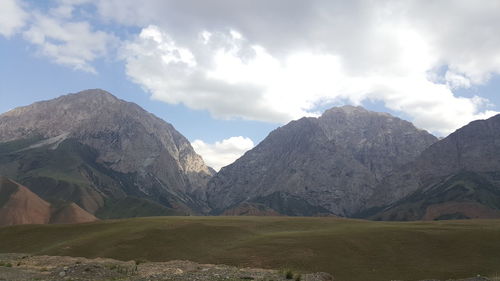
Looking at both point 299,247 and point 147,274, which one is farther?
point 299,247

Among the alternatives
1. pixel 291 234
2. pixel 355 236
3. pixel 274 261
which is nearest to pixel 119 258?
pixel 274 261

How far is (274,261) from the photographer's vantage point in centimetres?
5625

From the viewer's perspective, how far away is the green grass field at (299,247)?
5403cm

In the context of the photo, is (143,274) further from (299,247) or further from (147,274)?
(299,247)

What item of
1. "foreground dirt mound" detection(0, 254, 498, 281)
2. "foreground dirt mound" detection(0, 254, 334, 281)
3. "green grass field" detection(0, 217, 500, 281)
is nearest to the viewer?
"foreground dirt mound" detection(0, 254, 498, 281)

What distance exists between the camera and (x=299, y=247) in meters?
62.6

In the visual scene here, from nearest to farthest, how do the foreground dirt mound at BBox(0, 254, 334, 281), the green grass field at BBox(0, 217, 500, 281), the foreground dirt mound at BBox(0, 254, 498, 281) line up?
1. the foreground dirt mound at BBox(0, 254, 498, 281)
2. the foreground dirt mound at BBox(0, 254, 334, 281)
3. the green grass field at BBox(0, 217, 500, 281)

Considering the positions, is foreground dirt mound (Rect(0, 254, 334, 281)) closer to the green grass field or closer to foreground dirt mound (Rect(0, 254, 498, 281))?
foreground dirt mound (Rect(0, 254, 498, 281))

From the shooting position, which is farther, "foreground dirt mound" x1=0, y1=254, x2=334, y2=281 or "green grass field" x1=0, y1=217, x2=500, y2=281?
"green grass field" x1=0, y1=217, x2=500, y2=281

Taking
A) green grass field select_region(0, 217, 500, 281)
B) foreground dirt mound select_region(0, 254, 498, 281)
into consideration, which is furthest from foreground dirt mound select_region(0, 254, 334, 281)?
green grass field select_region(0, 217, 500, 281)

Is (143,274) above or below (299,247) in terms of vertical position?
below

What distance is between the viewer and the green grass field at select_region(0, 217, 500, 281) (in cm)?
5403

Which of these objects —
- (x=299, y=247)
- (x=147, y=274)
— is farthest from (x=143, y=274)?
(x=299, y=247)

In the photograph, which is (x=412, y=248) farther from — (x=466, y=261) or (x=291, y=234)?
(x=291, y=234)
